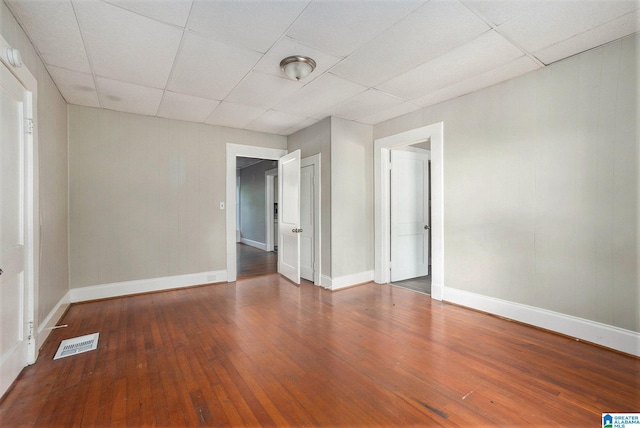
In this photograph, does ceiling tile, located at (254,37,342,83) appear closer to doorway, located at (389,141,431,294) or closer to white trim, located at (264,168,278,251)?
doorway, located at (389,141,431,294)

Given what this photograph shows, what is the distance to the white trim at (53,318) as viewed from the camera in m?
2.58

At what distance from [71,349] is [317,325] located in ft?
7.21

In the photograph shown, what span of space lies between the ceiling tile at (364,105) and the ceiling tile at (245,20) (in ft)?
4.84

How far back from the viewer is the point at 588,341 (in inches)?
100.0

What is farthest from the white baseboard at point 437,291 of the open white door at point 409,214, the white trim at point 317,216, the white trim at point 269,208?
the white trim at point 269,208

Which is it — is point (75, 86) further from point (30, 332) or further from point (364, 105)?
point (364, 105)

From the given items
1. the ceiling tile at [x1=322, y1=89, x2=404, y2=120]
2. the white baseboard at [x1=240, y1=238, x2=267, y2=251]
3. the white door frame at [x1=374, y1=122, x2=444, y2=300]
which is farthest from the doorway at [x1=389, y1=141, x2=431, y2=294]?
the white baseboard at [x1=240, y1=238, x2=267, y2=251]

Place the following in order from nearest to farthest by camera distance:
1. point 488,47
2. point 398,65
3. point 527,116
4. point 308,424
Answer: point 308,424, point 488,47, point 398,65, point 527,116

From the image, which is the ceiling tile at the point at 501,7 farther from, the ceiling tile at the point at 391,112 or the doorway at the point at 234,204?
the doorway at the point at 234,204

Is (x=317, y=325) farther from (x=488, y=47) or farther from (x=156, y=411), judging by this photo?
(x=488, y=47)

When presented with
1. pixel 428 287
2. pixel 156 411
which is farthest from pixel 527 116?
pixel 156 411

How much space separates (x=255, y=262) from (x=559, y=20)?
6.05 meters

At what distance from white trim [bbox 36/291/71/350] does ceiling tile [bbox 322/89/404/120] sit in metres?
3.86

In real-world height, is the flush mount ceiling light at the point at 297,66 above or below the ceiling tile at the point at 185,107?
below
